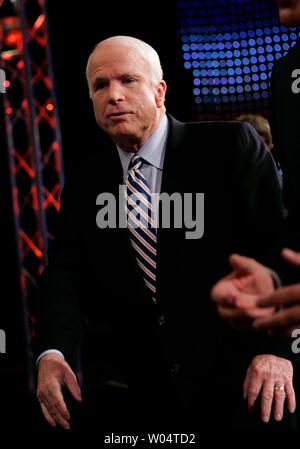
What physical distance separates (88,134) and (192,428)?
288 cm

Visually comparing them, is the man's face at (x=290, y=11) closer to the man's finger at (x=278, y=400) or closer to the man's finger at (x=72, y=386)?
the man's finger at (x=278, y=400)

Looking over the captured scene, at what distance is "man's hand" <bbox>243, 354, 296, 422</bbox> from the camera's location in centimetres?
115

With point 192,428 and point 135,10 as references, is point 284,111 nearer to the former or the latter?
point 192,428

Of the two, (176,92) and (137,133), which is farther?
(176,92)

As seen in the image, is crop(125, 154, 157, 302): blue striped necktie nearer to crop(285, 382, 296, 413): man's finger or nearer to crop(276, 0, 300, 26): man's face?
crop(285, 382, 296, 413): man's finger

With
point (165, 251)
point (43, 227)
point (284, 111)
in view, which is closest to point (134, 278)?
point (165, 251)

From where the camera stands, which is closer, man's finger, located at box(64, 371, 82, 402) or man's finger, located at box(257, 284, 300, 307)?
man's finger, located at box(257, 284, 300, 307)

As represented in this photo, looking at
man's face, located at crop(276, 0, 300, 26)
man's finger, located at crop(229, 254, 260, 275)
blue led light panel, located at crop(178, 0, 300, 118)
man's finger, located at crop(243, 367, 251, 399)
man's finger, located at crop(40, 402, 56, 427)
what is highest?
blue led light panel, located at crop(178, 0, 300, 118)

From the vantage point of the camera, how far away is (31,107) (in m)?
3.36

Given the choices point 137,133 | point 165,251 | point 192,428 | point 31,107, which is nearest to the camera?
point 192,428

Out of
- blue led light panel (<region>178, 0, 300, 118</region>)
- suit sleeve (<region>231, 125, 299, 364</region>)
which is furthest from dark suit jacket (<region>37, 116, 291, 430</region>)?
blue led light panel (<region>178, 0, 300, 118</region>)

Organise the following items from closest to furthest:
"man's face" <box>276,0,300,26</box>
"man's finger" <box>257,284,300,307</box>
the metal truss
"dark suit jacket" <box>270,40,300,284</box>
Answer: "man's finger" <box>257,284,300,307</box> < "man's face" <box>276,0,300,26</box> < "dark suit jacket" <box>270,40,300,284</box> < the metal truss

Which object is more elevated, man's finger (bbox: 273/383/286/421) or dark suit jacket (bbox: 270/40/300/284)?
dark suit jacket (bbox: 270/40/300/284)

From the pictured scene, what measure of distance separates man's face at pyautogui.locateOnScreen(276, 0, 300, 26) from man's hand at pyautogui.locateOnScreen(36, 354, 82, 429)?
93 centimetres
